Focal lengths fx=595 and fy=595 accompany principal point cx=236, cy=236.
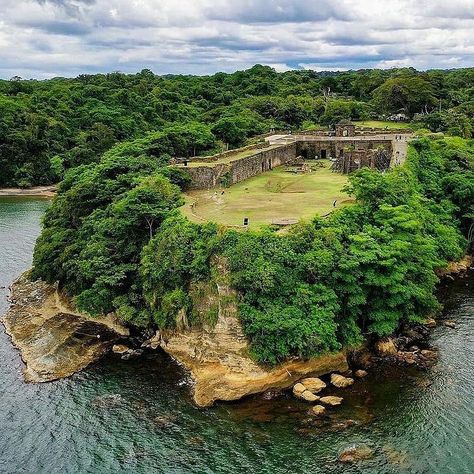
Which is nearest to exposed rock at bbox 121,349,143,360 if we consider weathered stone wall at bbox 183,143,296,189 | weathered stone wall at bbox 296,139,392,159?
weathered stone wall at bbox 183,143,296,189

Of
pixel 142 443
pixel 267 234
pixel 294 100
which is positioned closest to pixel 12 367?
pixel 142 443

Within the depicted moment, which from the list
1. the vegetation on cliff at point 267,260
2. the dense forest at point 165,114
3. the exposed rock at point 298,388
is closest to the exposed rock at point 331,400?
the exposed rock at point 298,388

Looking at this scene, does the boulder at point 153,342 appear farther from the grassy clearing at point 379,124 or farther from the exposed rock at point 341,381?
the grassy clearing at point 379,124

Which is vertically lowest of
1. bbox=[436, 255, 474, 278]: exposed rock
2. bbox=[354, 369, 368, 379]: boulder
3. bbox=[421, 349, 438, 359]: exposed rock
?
bbox=[436, 255, 474, 278]: exposed rock

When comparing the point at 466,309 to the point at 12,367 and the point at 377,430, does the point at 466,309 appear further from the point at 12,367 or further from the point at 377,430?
the point at 12,367

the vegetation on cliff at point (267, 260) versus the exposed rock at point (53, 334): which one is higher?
the vegetation on cliff at point (267, 260)

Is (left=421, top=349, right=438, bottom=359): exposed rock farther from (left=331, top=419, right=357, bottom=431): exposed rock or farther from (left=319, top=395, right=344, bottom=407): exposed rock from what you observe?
(left=331, top=419, right=357, bottom=431): exposed rock

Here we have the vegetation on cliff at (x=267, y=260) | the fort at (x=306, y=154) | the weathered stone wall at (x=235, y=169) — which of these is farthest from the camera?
the fort at (x=306, y=154)
